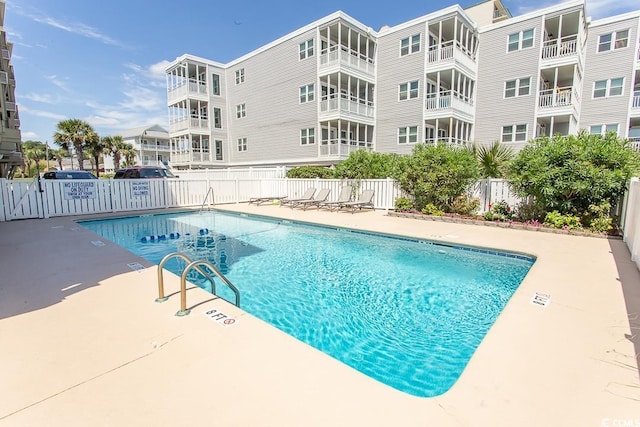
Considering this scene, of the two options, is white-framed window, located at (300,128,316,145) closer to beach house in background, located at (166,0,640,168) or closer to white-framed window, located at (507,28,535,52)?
beach house in background, located at (166,0,640,168)

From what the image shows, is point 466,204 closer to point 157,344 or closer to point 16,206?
point 157,344

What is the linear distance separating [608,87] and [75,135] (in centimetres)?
4951

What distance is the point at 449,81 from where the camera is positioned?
71.3ft

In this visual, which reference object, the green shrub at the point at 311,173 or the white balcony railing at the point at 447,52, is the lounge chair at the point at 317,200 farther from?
the white balcony railing at the point at 447,52

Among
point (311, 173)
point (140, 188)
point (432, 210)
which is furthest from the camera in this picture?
point (311, 173)

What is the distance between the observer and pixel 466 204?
1182 centimetres

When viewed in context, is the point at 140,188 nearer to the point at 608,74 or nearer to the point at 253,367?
the point at 253,367

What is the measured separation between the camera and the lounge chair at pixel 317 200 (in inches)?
616

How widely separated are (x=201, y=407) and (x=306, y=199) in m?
14.1

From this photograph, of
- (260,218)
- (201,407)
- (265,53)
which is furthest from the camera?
(265,53)

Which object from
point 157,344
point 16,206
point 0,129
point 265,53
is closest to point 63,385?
point 157,344

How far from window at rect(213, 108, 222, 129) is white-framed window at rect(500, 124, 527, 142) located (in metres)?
22.8

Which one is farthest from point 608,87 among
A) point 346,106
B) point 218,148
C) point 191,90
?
point 191,90

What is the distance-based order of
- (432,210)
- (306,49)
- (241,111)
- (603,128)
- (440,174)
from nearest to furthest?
(440,174) → (432,210) → (603,128) → (306,49) → (241,111)
